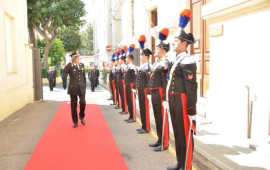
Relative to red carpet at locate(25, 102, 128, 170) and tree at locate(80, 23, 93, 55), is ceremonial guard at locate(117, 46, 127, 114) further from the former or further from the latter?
tree at locate(80, 23, 93, 55)

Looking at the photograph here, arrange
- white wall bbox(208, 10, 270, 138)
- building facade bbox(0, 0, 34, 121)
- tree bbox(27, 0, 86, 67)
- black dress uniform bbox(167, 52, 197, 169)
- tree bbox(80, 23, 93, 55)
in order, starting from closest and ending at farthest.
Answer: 1. black dress uniform bbox(167, 52, 197, 169)
2. white wall bbox(208, 10, 270, 138)
3. building facade bbox(0, 0, 34, 121)
4. tree bbox(27, 0, 86, 67)
5. tree bbox(80, 23, 93, 55)

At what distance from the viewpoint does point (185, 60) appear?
4.37 m

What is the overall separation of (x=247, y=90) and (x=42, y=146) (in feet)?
14.6

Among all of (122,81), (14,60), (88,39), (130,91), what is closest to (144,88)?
(130,91)

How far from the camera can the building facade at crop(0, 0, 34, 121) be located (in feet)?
32.0

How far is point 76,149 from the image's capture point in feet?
19.8

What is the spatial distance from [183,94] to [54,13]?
2674 cm

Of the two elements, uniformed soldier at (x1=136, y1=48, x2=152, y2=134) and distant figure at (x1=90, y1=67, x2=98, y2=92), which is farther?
distant figure at (x1=90, y1=67, x2=98, y2=92)

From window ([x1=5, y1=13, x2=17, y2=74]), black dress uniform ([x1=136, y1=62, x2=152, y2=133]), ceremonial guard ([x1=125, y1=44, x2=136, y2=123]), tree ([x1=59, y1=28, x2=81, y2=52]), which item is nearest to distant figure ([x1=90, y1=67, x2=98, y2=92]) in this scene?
window ([x1=5, y1=13, x2=17, y2=74])

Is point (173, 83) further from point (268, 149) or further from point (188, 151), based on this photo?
point (268, 149)

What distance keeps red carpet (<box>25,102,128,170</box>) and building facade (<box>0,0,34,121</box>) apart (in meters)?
2.41

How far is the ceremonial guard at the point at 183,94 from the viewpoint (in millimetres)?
4297

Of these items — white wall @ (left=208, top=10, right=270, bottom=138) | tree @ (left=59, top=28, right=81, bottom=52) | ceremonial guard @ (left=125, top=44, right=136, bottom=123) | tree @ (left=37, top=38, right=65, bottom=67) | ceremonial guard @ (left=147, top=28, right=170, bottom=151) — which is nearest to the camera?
white wall @ (left=208, top=10, right=270, bottom=138)

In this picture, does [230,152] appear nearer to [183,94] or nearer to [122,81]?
[183,94]
